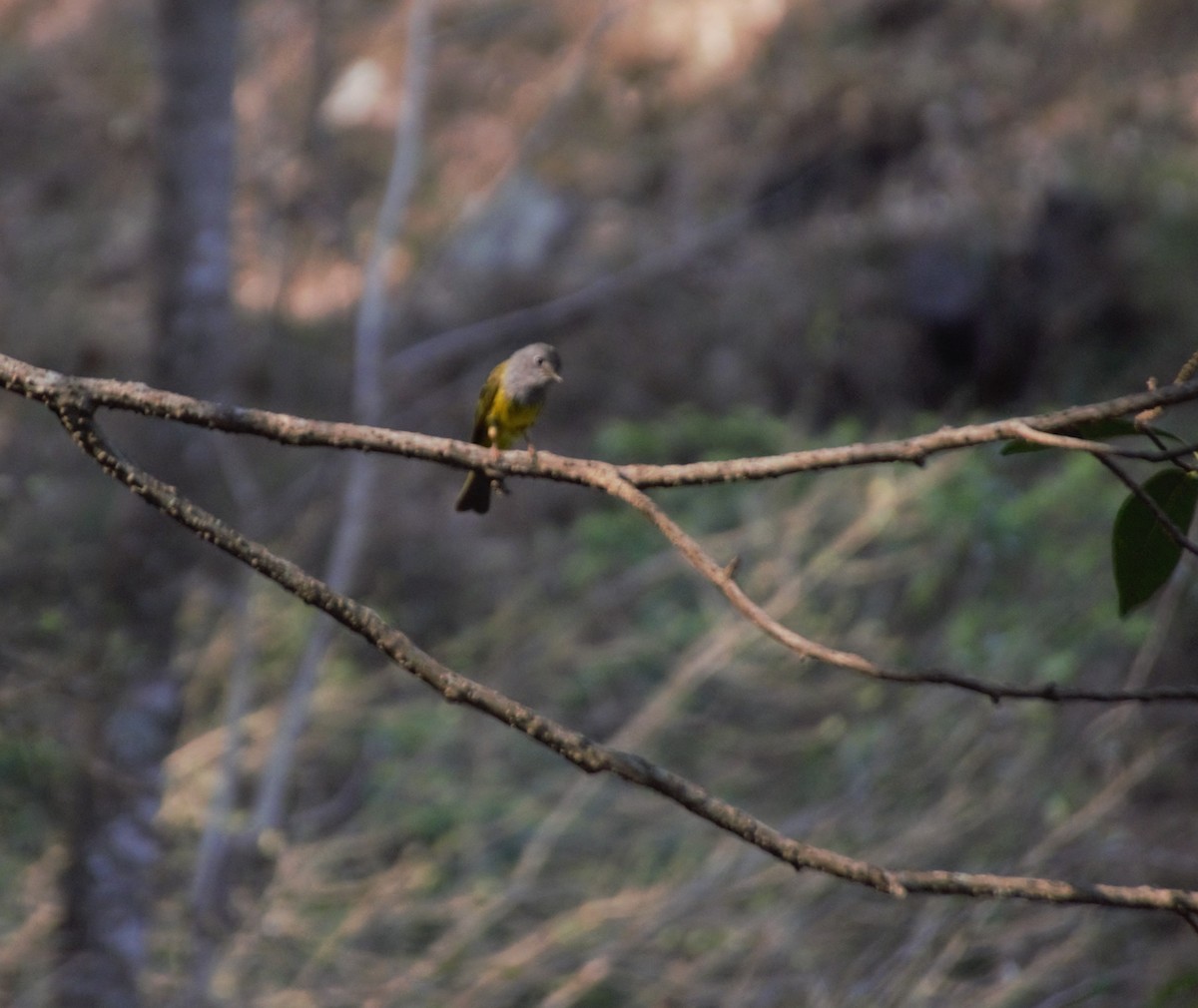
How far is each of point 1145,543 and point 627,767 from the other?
31.4 inches

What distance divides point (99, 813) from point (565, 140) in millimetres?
12291

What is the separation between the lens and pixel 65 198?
17016 millimetres

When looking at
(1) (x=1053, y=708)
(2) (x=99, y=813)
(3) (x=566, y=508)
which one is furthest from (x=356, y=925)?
(3) (x=566, y=508)

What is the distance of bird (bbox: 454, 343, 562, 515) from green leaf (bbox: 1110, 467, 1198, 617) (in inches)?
83.5

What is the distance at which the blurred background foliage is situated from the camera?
20.1 ft

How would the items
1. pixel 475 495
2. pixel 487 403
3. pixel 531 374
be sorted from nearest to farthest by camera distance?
pixel 531 374 < pixel 475 495 < pixel 487 403

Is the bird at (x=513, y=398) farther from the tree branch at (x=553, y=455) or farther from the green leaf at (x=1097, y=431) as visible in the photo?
the green leaf at (x=1097, y=431)

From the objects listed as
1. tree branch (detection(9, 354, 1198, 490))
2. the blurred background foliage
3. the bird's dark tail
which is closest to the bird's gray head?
the bird's dark tail

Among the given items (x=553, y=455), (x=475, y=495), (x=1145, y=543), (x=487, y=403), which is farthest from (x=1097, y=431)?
(x=487, y=403)

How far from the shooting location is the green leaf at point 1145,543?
77.7 inches

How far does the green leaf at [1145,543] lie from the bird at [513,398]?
6.96 ft

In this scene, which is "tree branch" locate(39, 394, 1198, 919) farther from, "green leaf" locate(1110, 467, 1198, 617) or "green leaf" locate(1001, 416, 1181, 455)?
"green leaf" locate(1001, 416, 1181, 455)

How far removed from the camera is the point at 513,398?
13.3ft

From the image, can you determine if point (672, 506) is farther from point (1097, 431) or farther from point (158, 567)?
point (1097, 431)
